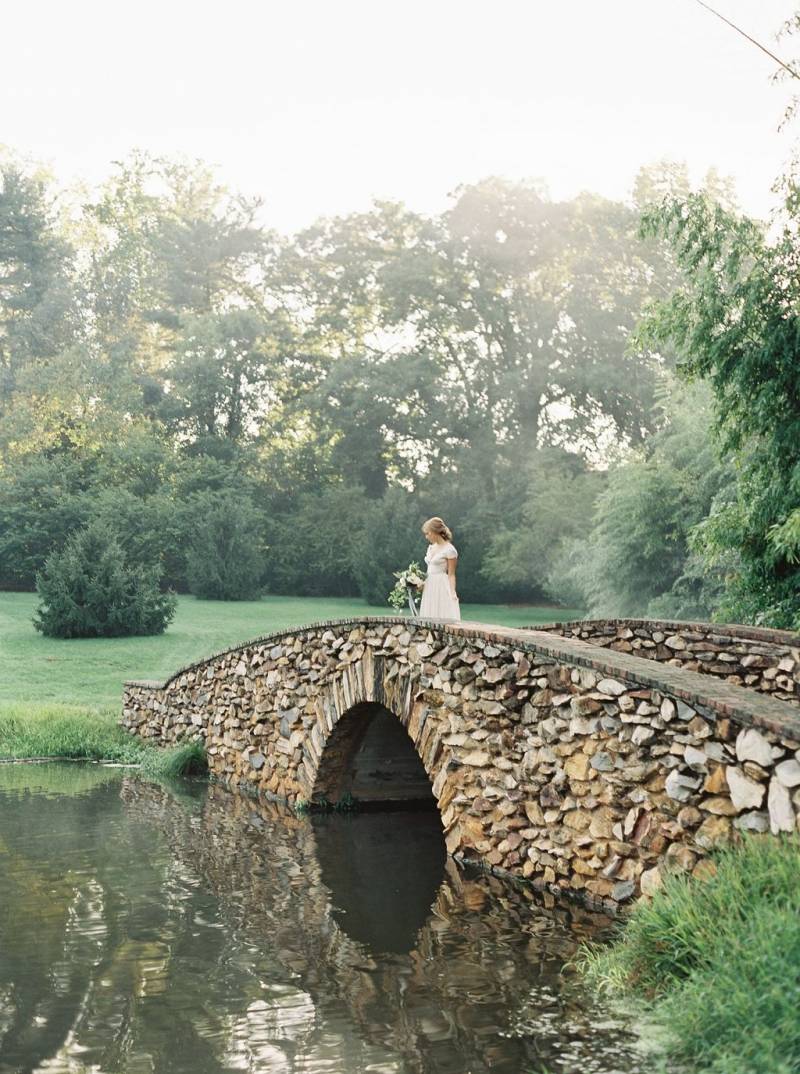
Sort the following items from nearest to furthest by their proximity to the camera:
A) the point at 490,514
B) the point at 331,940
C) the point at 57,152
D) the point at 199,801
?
the point at 331,940 → the point at 199,801 → the point at 490,514 → the point at 57,152

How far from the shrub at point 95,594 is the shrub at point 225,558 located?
6.81 meters

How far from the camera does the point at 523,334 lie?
125 feet

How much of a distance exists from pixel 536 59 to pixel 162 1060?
29014mm

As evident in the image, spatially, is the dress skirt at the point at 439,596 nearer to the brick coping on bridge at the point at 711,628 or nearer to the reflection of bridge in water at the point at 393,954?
Answer: the brick coping on bridge at the point at 711,628

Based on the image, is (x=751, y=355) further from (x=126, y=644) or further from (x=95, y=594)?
(x=95, y=594)

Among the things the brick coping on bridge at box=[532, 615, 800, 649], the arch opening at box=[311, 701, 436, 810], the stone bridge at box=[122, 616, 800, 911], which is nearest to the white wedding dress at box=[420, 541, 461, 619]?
the arch opening at box=[311, 701, 436, 810]

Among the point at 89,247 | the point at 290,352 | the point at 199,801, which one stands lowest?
the point at 199,801

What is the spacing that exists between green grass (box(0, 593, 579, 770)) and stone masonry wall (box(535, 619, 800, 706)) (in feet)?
10.9

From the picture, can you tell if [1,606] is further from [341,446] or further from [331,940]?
[331,940]

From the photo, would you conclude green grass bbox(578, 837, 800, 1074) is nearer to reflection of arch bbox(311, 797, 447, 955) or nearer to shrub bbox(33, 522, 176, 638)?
reflection of arch bbox(311, 797, 447, 955)

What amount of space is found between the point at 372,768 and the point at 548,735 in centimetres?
449

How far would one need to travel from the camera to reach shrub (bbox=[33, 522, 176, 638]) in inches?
948

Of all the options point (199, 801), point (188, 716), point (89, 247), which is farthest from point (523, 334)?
point (199, 801)

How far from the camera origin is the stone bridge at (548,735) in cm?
603
